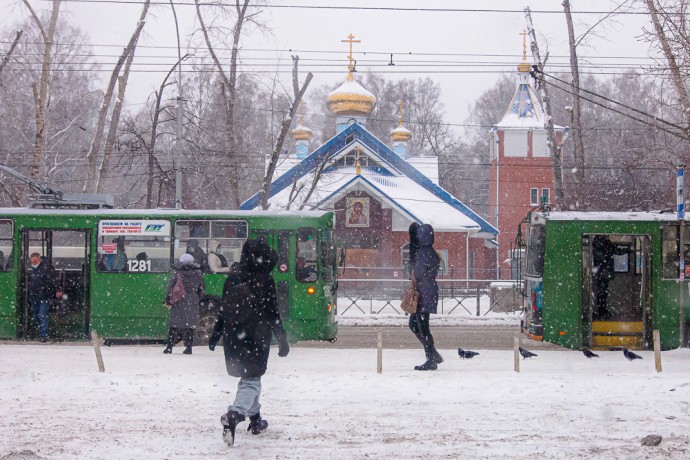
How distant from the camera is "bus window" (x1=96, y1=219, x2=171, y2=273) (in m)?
17.5

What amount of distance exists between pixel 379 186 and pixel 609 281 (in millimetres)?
24696

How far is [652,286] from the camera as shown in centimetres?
1622

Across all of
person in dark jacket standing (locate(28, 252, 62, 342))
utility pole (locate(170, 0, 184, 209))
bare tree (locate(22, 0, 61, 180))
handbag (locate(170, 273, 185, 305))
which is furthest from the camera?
bare tree (locate(22, 0, 61, 180))

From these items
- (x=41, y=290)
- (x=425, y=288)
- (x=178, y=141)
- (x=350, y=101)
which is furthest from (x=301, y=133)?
(x=425, y=288)

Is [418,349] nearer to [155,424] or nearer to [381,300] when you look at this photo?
[155,424]

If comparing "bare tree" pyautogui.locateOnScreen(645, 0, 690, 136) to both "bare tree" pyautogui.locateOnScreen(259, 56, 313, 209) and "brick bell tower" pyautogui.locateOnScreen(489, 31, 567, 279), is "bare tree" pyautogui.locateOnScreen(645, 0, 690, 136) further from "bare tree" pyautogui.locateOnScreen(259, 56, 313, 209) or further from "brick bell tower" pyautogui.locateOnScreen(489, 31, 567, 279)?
"brick bell tower" pyautogui.locateOnScreen(489, 31, 567, 279)

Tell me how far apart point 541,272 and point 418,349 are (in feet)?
9.18

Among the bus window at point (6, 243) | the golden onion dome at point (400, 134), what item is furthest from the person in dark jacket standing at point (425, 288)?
the golden onion dome at point (400, 134)

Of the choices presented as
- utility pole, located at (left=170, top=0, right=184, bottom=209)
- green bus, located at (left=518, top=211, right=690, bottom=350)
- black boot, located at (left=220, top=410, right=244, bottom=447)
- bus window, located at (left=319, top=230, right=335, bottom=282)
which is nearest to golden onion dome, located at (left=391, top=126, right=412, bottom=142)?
utility pole, located at (left=170, top=0, right=184, bottom=209)

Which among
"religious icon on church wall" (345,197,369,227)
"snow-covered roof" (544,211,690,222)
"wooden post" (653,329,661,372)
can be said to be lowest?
"wooden post" (653,329,661,372)

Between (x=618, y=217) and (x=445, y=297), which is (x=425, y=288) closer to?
(x=618, y=217)

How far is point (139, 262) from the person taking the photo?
57.6 feet

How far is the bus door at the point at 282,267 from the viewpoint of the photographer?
1716cm

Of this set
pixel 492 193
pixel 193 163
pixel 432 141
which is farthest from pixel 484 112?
pixel 193 163
